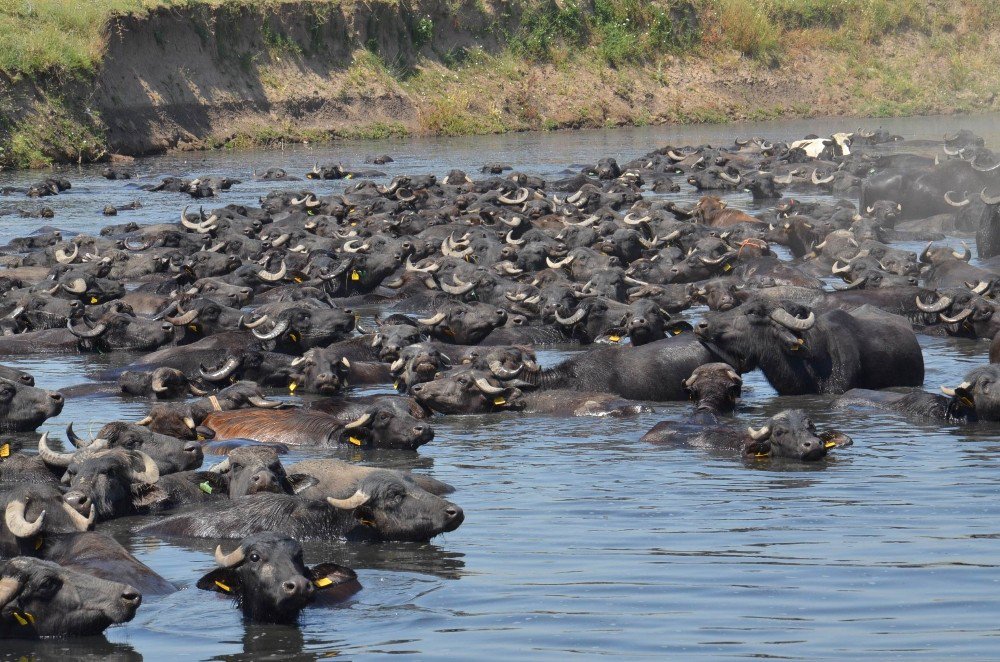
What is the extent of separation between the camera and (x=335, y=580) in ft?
23.6

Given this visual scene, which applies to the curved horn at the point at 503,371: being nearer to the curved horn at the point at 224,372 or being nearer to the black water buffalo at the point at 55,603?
the curved horn at the point at 224,372

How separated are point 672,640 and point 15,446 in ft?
20.4

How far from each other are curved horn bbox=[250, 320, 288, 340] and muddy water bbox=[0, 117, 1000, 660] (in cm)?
234

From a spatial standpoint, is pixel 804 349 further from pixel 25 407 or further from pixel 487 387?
pixel 25 407

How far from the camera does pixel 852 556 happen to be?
7484 mm

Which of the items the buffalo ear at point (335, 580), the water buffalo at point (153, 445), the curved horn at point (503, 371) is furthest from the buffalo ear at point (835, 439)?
the water buffalo at point (153, 445)

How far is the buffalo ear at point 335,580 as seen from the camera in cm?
716

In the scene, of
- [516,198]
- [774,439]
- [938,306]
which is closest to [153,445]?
[774,439]

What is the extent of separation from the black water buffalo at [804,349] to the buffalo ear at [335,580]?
5805 mm

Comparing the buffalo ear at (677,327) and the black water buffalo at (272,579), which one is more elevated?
the black water buffalo at (272,579)

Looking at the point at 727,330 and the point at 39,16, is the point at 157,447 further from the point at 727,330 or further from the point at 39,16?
the point at 39,16

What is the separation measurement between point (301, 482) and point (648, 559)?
7.95ft

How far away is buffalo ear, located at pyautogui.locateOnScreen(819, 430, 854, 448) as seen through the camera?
32.7ft

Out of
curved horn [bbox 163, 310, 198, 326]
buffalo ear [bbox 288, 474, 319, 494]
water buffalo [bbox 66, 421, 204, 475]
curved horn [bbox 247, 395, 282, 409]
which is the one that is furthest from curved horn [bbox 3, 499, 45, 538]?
curved horn [bbox 163, 310, 198, 326]
